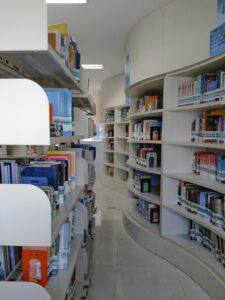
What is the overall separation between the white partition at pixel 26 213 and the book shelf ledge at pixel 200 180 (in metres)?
1.63

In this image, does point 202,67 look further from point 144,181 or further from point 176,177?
point 144,181

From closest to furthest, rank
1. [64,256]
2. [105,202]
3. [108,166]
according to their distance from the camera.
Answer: [64,256] → [105,202] → [108,166]

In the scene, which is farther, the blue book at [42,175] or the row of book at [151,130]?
the row of book at [151,130]

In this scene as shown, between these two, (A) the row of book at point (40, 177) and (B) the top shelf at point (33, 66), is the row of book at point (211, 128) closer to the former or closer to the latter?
(B) the top shelf at point (33, 66)

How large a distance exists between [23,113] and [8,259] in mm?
830

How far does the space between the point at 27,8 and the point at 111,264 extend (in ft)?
8.68

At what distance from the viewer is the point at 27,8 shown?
102 cm

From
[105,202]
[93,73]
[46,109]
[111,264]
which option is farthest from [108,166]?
[46,109]

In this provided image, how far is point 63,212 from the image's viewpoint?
140 centimetres

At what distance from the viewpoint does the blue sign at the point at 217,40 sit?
2.18 meters

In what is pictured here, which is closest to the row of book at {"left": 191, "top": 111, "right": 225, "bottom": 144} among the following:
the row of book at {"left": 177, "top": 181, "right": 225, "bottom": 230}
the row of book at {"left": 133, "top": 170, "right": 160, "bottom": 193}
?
the row of book at {"left": 177, "top": 181, "right": 225, "bottom": 230}

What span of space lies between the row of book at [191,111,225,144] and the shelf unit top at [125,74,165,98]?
0.71 metres

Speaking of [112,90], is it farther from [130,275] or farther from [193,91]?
[130,275]

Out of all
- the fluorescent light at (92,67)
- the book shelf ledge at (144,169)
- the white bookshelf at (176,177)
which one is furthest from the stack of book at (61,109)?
the fluorescent light at (92,67)
